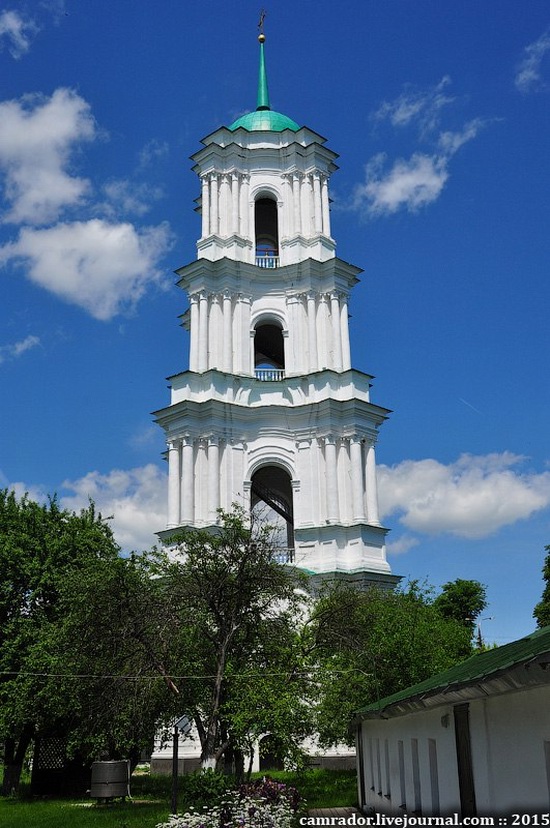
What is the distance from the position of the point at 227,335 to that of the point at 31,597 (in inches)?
672

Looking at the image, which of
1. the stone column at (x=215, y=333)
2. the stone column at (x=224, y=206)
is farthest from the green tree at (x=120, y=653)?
the stone column at (x=224, y=206)

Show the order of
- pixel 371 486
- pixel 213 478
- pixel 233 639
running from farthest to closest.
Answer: pixel 371 486, pixel 213 478, pixel 233 639

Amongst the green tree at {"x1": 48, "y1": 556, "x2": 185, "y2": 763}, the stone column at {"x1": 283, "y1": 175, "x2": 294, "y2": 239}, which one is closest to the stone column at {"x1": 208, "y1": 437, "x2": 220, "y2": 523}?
the green tree at {"x1": 48, "y1": 556, "x2": 185, "y2": 763}

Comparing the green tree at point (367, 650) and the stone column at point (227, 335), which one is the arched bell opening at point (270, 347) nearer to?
the stone column at point (227, 335)

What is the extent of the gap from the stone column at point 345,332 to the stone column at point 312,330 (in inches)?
57.2

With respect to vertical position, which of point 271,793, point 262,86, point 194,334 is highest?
point 262,86

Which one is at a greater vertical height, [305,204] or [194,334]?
[305,204]

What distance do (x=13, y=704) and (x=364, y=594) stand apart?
13.6 metres

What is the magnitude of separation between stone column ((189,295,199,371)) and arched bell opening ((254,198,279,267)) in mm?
6788

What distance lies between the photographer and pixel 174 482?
4066 cm

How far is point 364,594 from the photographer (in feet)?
104

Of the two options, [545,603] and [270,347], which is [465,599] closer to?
[545,603]

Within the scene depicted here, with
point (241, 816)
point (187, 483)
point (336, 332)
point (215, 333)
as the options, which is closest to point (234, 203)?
point (215, 333)

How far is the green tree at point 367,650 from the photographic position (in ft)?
78.5
